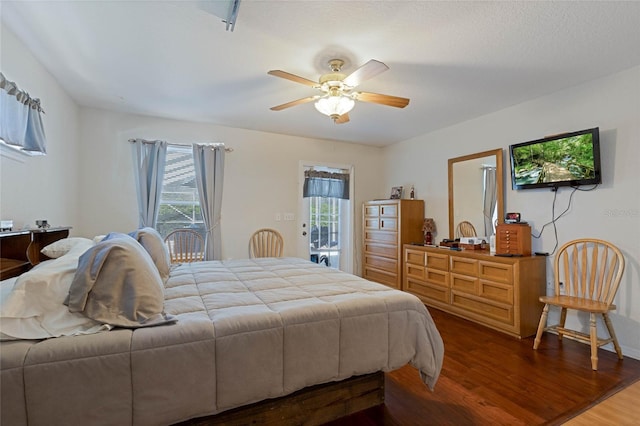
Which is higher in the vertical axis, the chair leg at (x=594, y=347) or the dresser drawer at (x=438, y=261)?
the dresser drawer at (x=438, y=261)

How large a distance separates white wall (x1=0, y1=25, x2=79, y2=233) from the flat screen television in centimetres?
456

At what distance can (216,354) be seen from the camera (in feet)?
4.27

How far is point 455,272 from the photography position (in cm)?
355

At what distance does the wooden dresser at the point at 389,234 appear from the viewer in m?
4.40

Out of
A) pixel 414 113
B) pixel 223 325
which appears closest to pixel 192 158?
pixel 414 113

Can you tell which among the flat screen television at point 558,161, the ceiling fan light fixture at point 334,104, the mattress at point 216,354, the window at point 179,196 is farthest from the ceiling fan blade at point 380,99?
the window at point 179,196

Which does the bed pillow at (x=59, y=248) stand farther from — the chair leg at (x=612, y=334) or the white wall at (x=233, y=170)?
the chair leg at (x=612, y=334)

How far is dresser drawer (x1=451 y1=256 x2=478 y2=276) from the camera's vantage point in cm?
332

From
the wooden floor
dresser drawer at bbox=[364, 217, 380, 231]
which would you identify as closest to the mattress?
the wooden floor

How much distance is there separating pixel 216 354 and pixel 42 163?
8.67ft

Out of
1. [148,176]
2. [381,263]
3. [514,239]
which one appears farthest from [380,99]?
[148,176]

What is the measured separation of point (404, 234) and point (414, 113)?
1.73 metres

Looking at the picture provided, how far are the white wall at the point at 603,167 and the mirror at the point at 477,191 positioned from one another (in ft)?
0.34

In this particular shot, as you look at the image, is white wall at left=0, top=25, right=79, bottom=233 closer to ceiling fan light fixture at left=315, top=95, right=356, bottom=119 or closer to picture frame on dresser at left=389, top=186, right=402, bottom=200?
ceiling fan light fixture at left=315, top=95, right=356, bottom=119
